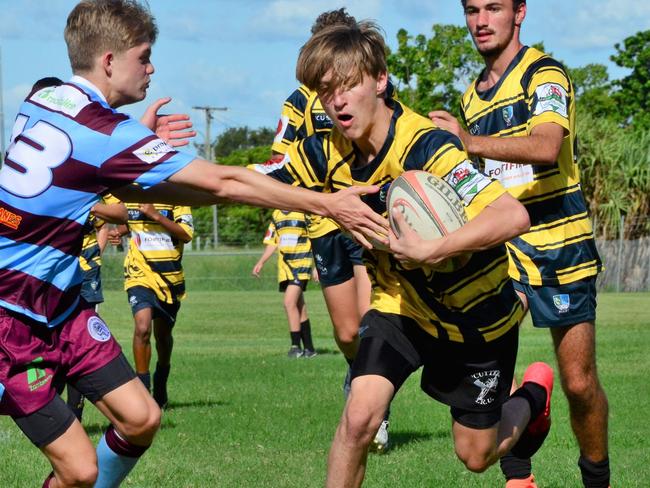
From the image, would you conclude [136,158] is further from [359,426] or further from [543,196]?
[543,196]

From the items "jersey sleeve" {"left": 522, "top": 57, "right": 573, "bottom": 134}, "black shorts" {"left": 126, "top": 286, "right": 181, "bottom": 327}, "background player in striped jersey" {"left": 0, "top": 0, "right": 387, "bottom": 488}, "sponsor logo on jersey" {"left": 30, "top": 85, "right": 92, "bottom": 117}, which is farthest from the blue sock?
"black shorts" {"left": 126, "top": 286, "right": 181, "bottom": 327}

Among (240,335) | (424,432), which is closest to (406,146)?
(424,432)

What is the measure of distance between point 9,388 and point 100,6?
1794 mm

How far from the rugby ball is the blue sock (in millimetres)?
1706

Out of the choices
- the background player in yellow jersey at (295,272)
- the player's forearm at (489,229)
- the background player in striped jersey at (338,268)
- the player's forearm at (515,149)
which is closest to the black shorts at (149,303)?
the background player in striped jersey at (338,268)

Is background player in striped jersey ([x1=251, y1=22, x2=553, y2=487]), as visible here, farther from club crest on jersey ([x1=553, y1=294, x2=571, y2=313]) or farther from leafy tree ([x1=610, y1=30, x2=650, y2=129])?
leafy tree ([x1=610, y1=30, x2=650, y2=129])

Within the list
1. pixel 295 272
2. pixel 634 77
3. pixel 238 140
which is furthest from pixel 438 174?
pixel 238 140

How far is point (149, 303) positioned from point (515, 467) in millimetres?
5267

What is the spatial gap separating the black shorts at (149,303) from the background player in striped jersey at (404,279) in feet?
17.8

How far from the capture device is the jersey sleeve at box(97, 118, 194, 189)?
474 centimetres

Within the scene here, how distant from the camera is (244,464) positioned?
719 centimetres

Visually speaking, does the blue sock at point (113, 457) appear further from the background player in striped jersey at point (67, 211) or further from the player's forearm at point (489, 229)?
the player's forearm at point (489, 229)

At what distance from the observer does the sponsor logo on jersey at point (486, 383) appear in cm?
518

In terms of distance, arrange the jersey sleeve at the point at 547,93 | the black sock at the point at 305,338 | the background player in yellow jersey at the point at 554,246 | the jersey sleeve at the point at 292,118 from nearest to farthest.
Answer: the jersey sleeve at the point at 547,93, the background player in yellow jersey at the point at 554,246, the jersey sleeve at the point at 292,118, the black sock at the point at 305,338
